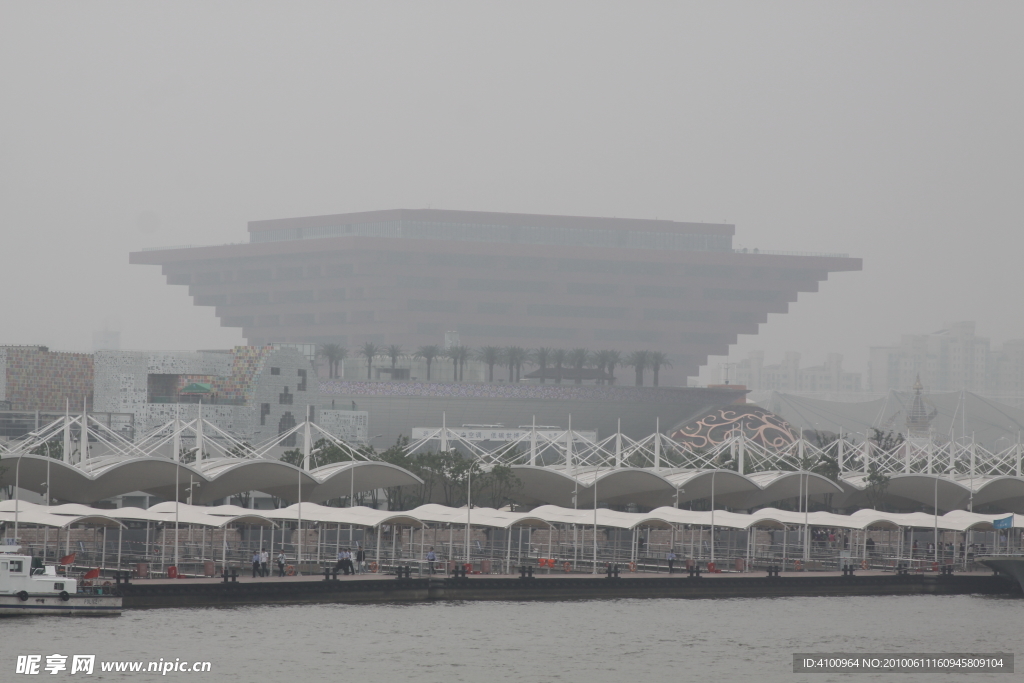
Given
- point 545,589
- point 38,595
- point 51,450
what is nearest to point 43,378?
point 51,450

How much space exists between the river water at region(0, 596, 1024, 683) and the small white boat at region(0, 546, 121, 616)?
66 cm

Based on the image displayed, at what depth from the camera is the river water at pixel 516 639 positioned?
47.5 meters

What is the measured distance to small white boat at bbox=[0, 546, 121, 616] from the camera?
53.9 m

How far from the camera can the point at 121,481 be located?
86.1m

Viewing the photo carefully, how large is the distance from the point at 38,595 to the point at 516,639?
16.9 metres

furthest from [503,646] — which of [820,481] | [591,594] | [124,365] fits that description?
[124,365]

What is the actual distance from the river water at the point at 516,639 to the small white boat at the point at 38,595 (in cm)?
66

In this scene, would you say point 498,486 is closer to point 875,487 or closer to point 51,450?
point 51,450

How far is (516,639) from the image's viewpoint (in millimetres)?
54500

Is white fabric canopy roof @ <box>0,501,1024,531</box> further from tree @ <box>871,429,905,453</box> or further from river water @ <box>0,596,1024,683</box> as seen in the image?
tree @ <box>871,429,905,453</box>

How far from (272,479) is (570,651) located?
4112 centimetres

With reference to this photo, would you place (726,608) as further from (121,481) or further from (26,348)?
(26,348)

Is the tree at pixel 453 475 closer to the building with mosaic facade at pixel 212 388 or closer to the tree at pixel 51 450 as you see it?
the tree at pixel 51 450

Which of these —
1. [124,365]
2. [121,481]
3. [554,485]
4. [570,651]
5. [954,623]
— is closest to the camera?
[570,651]
